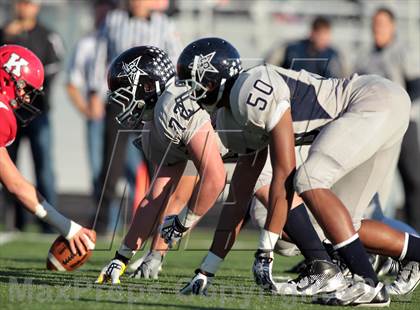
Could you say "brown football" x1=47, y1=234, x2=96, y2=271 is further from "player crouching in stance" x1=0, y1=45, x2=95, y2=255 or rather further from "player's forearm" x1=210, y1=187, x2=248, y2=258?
"player's forearm" x1=210, y1=187, x2=248, y2=258

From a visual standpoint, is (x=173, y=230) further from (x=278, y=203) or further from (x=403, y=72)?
(x=403, y=72)

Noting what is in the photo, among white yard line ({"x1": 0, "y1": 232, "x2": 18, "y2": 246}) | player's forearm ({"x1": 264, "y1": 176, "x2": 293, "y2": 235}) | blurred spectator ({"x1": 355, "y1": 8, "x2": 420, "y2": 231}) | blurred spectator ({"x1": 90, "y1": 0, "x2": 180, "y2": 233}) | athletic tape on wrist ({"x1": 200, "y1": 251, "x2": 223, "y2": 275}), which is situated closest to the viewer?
player's forearm ({"x1": 264, "y1": 176, "x2": 293, "y2": 235})

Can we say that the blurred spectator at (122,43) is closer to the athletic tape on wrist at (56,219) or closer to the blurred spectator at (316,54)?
the blurred spectator at (316,54)

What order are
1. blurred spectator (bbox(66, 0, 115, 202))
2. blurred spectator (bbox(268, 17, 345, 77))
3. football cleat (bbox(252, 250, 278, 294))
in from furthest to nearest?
blurred spectator (bbox(66, 0, 115, 202)) < blurred spectator (bbox(268, 17, 345, 77)) < football cleat (bbox(252, 250, 278, 294))

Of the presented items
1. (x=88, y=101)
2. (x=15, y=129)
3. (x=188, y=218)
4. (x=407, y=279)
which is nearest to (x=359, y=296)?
(x=407, y=279)

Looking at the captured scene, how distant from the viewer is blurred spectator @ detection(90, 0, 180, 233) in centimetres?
905

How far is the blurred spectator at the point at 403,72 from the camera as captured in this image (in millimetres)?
8664

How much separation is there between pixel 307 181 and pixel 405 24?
29.0ft

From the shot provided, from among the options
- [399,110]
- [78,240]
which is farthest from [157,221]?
[399,110]

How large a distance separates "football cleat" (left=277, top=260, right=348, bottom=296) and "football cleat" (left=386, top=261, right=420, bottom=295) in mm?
470

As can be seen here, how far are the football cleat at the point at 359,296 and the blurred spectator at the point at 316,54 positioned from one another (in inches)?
170

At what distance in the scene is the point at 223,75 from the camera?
16.3 ft

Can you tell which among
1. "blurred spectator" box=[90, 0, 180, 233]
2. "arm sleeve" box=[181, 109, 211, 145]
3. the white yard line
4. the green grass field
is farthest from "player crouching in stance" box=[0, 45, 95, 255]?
the white yard line

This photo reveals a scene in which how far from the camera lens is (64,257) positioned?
5.98 m
